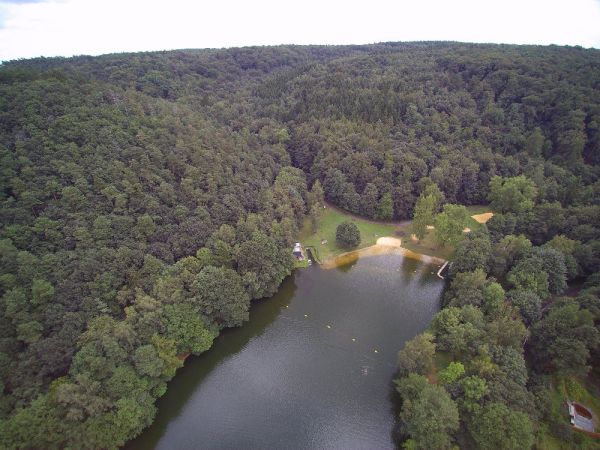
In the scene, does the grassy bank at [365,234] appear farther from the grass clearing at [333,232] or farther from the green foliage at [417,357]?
the green foliage at [417,357]

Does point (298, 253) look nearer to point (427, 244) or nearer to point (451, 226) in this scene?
point (427, 244)

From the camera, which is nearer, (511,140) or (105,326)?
(105,326)

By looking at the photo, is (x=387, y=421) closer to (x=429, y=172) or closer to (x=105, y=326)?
(x=105, y=326)

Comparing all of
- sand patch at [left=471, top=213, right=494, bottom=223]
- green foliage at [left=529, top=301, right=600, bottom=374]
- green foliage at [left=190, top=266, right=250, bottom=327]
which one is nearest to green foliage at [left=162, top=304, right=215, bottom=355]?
green foliage at [left=190, top=266, right=250, bottom=327]

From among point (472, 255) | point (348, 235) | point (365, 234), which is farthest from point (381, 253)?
point (472, 255)

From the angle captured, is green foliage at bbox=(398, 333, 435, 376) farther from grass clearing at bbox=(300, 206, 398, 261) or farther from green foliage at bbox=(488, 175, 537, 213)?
green foliage at bbox=(488, 175, 537, 213)

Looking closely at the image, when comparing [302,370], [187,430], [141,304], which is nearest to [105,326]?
Result: [141,304]
